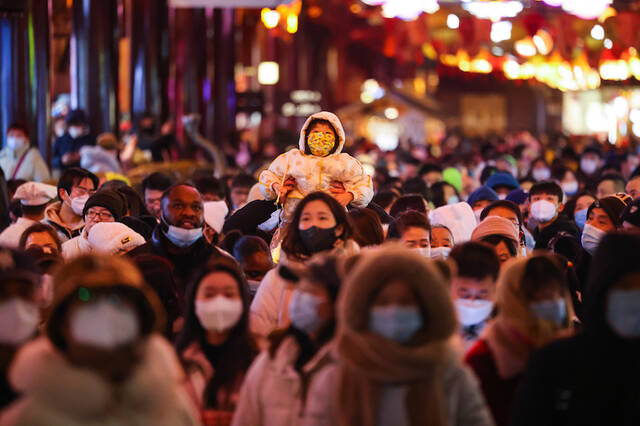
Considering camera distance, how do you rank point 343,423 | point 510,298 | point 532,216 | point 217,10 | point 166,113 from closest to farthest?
point 343,423 < point 510,298 < point 532,216 < point 166,113 < point 217,10

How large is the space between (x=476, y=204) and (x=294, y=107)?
988 inches

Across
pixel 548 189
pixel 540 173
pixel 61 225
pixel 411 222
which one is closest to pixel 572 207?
pixel 548 189

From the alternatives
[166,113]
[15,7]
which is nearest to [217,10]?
[166,113]

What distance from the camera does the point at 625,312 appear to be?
4852 mm

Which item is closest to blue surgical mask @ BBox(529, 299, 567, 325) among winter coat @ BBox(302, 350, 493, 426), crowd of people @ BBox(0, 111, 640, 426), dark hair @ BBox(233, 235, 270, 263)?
crowd of people @ BBox(0, 111, 640, 426)

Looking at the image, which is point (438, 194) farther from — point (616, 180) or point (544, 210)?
point (544, 210)

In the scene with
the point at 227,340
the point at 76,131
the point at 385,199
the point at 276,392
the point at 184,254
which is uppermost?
the point at 76,131

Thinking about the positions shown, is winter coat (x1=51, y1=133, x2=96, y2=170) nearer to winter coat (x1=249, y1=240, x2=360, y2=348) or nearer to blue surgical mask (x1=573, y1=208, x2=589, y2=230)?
blue surgical mask (x1=573, y1=208, x2=589, y2=230)

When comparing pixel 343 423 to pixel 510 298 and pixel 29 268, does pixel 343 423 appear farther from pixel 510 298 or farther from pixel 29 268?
pixel 29 268

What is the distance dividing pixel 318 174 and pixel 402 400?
183 inches

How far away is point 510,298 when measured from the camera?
5449mm

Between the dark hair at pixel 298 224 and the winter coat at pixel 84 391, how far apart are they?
233cm

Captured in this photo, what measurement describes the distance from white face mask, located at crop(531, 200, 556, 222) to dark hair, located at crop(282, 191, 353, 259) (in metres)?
4.98

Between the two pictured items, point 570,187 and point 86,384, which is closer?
point 86,384
